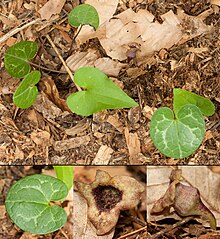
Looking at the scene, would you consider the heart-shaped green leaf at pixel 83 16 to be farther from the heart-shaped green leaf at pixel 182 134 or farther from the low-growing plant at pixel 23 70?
the heart-shaped green leaf at pixel 182 134

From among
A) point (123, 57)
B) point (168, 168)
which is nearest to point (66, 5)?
point (123, 57)

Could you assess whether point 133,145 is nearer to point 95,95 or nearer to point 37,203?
point 95,95

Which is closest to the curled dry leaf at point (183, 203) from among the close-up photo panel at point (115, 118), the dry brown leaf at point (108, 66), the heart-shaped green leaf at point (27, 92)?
the close-up photo panel at point (115, 118)

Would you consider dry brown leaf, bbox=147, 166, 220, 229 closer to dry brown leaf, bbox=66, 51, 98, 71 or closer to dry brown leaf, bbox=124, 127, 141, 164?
dry brown leaf, bbox=124, 127, 141, 164

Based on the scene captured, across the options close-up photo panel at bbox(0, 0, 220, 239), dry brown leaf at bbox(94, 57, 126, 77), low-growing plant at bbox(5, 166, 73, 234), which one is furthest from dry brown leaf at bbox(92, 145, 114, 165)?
dry brown leaf at bbox(94, 57, 126, 77)

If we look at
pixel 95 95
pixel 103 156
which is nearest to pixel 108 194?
pixel 103 156

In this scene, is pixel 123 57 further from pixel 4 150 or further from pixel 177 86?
pixel 4 150
